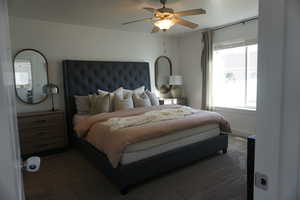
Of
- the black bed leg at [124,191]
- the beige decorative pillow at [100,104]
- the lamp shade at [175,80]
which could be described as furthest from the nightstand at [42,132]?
the lamp shade at [175,80]

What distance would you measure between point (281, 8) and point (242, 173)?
8.41 feet

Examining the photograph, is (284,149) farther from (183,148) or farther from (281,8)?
(183,148)

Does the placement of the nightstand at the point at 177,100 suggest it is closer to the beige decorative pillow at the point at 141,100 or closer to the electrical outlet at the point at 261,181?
the beige decorative pillow at the point at 141,100

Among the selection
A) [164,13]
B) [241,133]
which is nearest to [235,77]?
[241,133]

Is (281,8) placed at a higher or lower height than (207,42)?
Result: lower

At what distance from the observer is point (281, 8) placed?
26.2 inches

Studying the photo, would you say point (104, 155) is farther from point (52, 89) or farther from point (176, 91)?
point (176, 91)

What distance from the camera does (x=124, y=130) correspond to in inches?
94.8


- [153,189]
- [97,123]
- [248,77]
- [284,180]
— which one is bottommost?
[153,189]

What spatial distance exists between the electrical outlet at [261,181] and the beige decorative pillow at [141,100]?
3278 millimetres

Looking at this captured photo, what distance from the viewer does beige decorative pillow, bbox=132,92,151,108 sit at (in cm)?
402

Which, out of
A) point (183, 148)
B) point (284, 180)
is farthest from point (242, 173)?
point (284, 180)

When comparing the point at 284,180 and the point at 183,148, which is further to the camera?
the point at 183,148

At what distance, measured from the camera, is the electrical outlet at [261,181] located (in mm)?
766
